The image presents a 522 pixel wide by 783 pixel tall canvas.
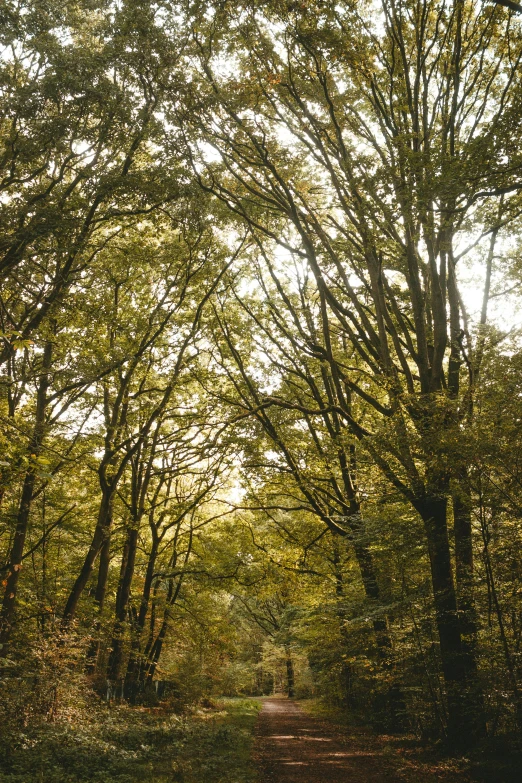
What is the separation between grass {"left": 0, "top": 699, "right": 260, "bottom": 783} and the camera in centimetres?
749

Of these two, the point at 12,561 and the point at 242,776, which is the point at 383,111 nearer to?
the point at 242,776

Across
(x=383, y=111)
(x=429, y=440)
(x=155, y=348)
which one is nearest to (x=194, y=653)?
(x=155, y=348)

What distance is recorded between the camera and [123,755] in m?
8.91

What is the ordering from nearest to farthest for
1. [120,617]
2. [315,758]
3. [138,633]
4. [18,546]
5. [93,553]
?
[315,758]
[18,546]
[93,553]
[120,617]
[138,633]

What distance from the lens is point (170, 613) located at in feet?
69.3

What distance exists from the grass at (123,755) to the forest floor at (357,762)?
2.16 feet

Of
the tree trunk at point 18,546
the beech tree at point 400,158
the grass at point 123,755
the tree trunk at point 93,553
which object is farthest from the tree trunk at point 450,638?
the tree trunk at point 93,553

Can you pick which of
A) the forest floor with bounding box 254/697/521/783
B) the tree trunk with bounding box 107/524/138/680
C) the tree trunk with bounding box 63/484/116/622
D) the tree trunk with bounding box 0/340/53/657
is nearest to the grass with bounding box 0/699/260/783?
the forest floor with bounding box 254/697/521/783

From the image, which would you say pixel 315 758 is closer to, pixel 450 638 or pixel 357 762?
pixel 357 762

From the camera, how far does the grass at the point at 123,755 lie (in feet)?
24.6

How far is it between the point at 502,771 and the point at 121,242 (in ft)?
47.6

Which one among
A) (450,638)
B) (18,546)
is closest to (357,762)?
(450,638)

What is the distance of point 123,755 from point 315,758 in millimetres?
3936

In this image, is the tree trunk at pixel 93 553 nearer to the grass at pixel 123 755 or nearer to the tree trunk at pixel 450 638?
the grass at pixel 123 755
